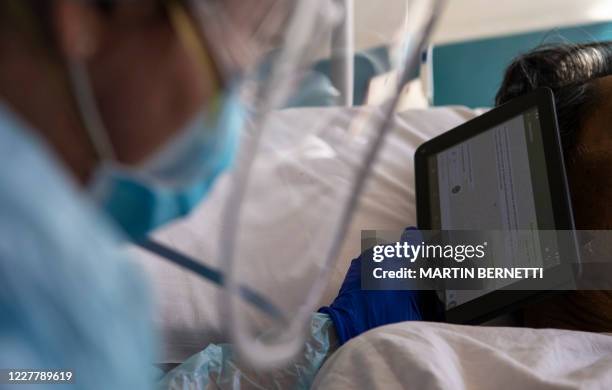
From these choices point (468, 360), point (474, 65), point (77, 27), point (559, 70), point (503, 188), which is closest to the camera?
point (77, 27)

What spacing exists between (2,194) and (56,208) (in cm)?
3

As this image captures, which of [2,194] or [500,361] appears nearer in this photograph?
[2,194]

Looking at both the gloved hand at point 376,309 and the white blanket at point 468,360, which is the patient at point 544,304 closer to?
the gloved hand at point 376,309

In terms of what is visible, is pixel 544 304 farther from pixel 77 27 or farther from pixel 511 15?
pixel 511 15

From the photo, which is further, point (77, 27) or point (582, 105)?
point (582, 105)

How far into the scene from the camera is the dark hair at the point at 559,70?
957 millimetres

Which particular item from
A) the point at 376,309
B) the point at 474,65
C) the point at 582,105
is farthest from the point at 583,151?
the point at 474,65

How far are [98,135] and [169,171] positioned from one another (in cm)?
5

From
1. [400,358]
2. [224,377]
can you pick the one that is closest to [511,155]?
[400,358]

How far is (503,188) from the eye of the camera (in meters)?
0.84

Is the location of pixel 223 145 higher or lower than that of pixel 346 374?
higher

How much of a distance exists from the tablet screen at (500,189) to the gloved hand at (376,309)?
6cm

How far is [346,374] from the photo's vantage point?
0.65 metres

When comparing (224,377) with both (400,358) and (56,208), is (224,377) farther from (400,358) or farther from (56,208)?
(56,208)
